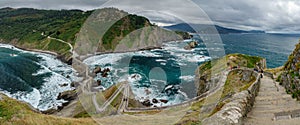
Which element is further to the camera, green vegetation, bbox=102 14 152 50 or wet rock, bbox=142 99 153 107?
green vegetation, bbox=102 14 152 50

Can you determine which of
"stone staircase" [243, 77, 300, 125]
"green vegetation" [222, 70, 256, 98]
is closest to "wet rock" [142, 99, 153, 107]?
"green vegetation" [222, 70, 256, 98]

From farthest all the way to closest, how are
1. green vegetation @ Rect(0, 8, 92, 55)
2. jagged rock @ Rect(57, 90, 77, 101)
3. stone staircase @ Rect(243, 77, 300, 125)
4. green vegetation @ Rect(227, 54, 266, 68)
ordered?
1. green vegetation @ Rect(0, 8, 92, 55)
2. jagged rock @ Rect(57, 90, 77, 101)
3. green vegetation @ Rect(227, 54, 266, 68)
4. stone staircase @ Rect(243, 77, 300, 125)

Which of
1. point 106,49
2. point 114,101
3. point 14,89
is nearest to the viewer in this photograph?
point 114,101

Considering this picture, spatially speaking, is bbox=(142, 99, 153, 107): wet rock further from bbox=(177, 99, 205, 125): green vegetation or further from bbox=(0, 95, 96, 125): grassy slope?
bbox=(0, 95, 96, 125): grassy slope

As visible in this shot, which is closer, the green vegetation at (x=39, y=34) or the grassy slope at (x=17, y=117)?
the grassy slope at (x=17, y=117)

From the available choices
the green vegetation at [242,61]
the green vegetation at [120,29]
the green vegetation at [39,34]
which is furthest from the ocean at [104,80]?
the green vegetation at [120,29]

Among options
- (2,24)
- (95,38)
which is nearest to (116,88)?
(95,38)

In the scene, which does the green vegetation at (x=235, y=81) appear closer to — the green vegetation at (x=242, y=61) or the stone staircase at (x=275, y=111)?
the green vegetation at (x=242, y=61)

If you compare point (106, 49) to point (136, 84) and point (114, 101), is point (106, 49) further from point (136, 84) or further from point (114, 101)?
point (114, 101)
